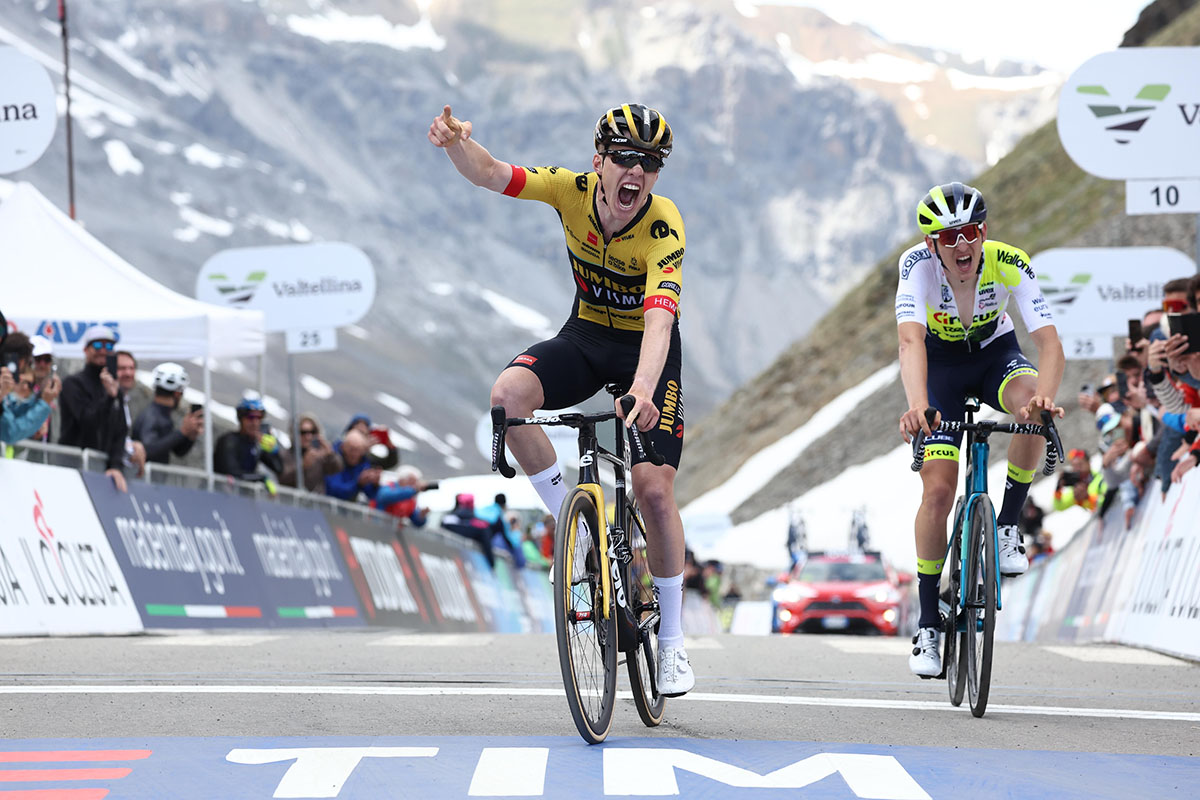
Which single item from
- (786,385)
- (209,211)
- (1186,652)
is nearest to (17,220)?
(1186,652)

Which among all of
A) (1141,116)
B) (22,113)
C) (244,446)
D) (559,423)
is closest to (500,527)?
(244,446)

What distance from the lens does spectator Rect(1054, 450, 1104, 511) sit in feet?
60.2

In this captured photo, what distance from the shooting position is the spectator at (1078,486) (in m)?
18.4

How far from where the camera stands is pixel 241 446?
52.9 feet

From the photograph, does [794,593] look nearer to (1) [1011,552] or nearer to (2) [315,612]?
(2) [315,612]

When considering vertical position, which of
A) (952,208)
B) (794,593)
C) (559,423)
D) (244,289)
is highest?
(952,208)

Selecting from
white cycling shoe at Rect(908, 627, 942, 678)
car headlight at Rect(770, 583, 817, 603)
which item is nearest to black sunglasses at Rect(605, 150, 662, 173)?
white cycling shoe at Rect(908, 627, 942, 678)

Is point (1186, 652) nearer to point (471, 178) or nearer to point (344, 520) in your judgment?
point (471, 178)

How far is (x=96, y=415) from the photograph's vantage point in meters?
12.9

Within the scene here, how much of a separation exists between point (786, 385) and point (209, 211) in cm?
9537

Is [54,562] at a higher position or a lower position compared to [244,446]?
lower

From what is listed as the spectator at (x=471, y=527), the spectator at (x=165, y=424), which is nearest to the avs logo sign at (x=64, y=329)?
the spectator at (x=165, y=424)

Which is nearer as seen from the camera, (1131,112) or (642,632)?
(642,632)

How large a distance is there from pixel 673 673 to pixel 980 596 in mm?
1460
